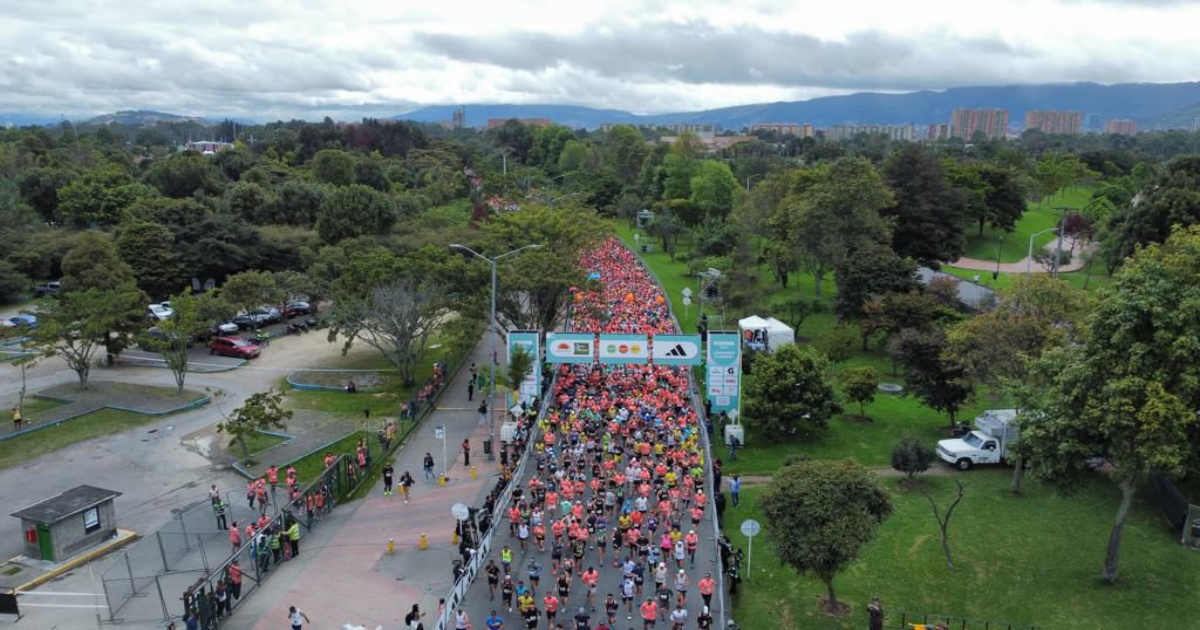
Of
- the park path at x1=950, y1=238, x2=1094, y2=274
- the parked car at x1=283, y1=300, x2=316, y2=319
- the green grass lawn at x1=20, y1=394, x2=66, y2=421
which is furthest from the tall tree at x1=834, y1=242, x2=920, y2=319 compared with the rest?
the green grass lawn at x1=20, y1=394, x2=66, y2=421

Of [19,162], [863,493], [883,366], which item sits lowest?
[883,366]

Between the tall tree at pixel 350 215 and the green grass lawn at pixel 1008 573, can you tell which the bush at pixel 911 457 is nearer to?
the green grass lawn at pixel 1008 573

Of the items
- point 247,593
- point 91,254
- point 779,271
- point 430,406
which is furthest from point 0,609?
point 779,271

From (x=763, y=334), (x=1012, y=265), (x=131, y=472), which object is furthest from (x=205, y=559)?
(x=1012, y=265)

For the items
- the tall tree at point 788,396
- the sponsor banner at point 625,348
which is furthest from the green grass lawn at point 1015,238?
the sponsor banner at point 625,348

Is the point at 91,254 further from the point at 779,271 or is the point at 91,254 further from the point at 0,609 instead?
the point at 779,271

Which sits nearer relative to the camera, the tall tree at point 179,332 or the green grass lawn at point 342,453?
the green grass lawn at point 342,453

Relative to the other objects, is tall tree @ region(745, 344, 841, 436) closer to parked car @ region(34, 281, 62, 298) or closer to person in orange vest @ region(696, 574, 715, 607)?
person in orange vest @ region(696, 574, 715, 607)
